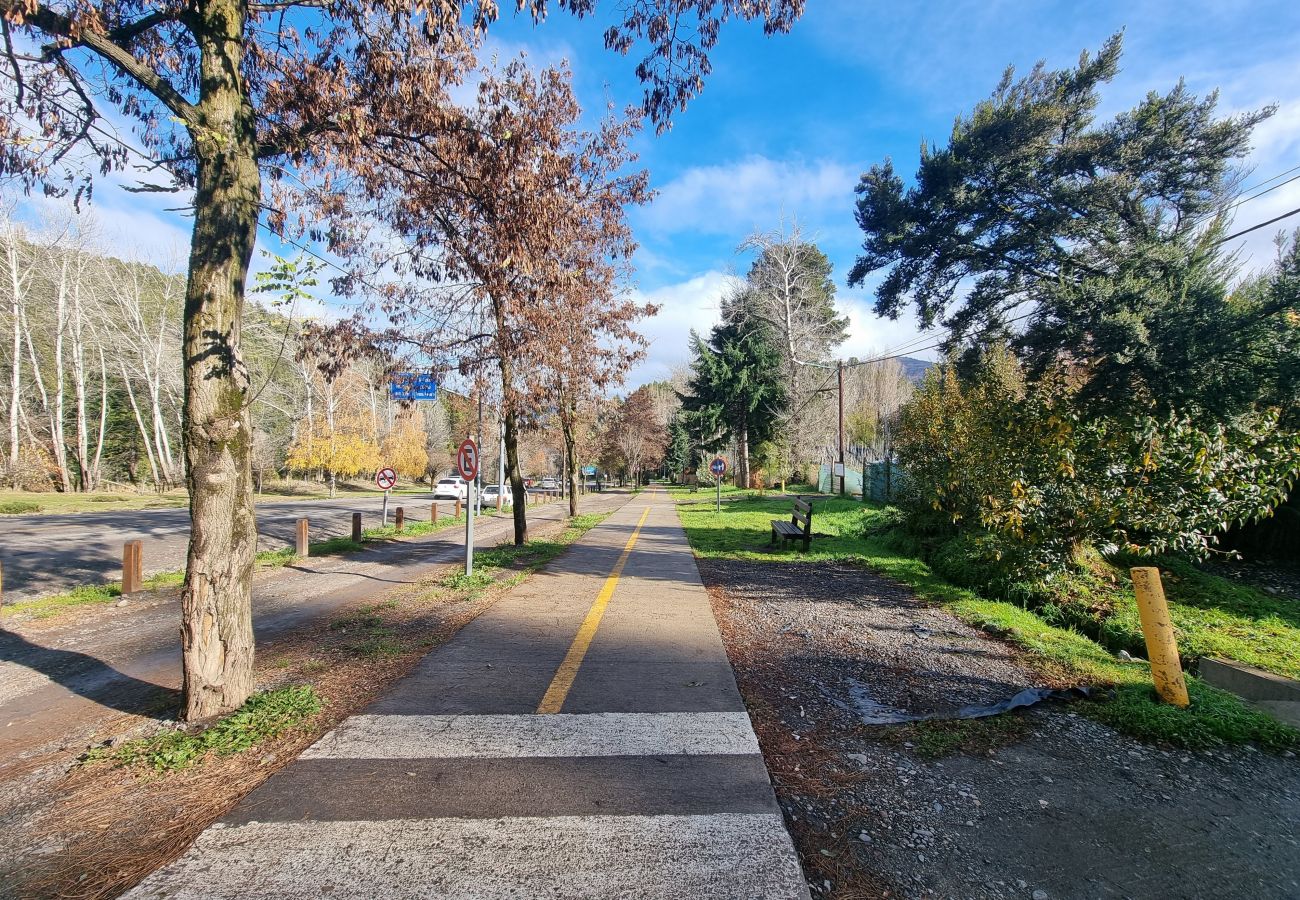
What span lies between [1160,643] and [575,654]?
4.41 metres

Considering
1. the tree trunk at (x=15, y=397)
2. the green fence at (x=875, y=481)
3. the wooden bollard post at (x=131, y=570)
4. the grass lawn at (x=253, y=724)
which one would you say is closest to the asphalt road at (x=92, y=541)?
the wooden bollard post at (x=131, y=570)

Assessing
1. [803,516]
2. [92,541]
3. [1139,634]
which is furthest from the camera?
[92,541]

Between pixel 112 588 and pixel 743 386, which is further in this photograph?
pixel 743 386

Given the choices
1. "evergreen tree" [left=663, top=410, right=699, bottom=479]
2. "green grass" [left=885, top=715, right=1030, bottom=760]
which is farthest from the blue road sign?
"evergreen tree" [left=663, top=410, right=699, bottom=479]

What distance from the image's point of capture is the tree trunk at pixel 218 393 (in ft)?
13.0

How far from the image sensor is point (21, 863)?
8.84ft

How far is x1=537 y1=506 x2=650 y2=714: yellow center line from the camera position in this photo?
4445 millimetres

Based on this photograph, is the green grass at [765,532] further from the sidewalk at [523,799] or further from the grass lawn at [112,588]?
the grass lawn at [112,588]

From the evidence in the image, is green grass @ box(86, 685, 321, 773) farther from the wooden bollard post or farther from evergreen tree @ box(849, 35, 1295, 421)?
evergreen tree @ box(849, 35, 1295, 421)

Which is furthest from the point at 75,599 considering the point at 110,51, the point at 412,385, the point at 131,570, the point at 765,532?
Result: the point at 765,532

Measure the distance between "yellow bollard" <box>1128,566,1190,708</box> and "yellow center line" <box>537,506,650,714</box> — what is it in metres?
4.11

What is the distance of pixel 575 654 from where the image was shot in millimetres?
5605

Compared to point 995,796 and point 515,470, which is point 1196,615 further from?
point 515,470

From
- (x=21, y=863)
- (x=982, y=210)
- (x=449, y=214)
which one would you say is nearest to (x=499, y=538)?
(x=449, y=214)
